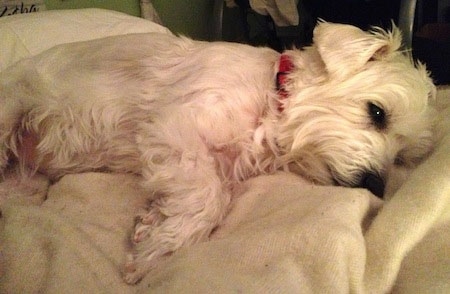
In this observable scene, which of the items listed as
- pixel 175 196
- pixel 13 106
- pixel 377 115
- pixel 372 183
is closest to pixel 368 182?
pixel 372 183

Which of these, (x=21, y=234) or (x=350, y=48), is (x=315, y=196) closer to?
(x=350, y=48)

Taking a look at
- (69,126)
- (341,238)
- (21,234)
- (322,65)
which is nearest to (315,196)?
(341,238)

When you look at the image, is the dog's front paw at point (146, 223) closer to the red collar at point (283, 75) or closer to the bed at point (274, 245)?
the bed at point (274, 245)

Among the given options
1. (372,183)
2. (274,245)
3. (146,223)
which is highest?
(274,245)

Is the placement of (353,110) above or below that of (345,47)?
below

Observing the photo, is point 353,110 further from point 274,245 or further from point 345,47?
point 274,245

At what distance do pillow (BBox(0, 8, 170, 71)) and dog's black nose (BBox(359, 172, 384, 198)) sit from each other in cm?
157

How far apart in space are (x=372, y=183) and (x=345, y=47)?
44 cm

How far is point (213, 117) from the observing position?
137 cm

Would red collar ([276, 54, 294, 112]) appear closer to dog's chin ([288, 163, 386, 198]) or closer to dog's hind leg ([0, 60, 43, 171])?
dog's chin ([288, 163, 386, 198])

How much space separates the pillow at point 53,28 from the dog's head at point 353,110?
125 cm

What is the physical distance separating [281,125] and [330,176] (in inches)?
9.2

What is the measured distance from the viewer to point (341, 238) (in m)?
0.89

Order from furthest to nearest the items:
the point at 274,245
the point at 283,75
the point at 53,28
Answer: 1. the point at 53,28
2. the point at 283,75
3. the point at 274,245
